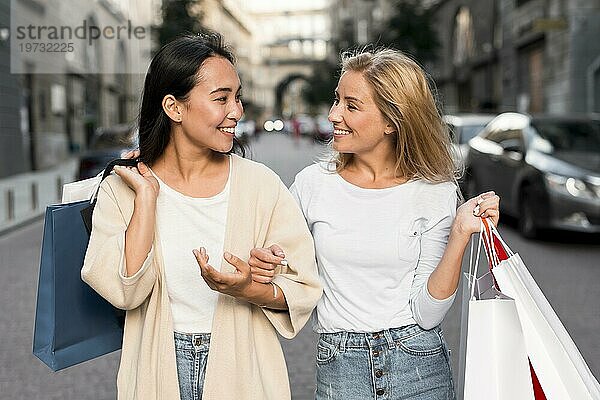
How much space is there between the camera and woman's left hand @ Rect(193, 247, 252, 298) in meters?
2.14

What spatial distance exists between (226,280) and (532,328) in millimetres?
777

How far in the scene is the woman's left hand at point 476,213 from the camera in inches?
97.3

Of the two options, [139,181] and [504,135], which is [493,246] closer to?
[139,181]

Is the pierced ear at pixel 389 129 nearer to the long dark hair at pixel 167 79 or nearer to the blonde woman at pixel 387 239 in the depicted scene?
the blonde woman at pixel 387 239

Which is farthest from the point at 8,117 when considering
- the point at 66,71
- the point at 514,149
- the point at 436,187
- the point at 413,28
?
the point at 436,187

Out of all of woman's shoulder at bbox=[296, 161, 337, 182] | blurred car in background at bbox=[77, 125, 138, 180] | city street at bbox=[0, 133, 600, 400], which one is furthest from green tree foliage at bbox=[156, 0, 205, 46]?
woman's shoulder at bbox=[296, 161, 337, 182]

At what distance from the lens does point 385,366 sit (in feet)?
8.33

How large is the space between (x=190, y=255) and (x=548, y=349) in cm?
97

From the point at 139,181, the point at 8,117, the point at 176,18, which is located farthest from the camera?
the point at 176,18

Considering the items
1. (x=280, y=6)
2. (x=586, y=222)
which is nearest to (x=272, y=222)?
(x=586, y=222)

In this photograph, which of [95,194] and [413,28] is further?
[413,28]

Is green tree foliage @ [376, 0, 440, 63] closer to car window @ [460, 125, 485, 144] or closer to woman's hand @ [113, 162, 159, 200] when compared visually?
car window @ [460, 125, 485, 144]

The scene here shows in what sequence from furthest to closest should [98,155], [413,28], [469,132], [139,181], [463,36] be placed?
[463,36] → [413,28] → [469,132] → [98,155] → [139,181]

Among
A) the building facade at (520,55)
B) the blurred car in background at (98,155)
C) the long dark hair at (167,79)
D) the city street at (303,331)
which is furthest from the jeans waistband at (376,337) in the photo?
the building facade at (520,55)
